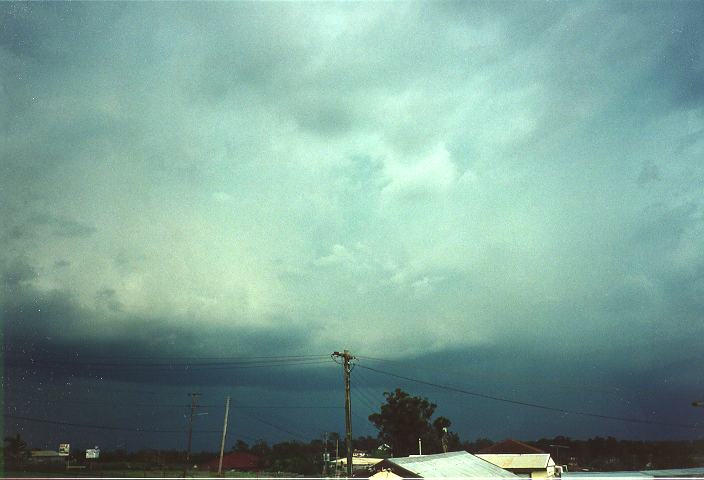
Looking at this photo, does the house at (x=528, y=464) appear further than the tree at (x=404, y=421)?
No

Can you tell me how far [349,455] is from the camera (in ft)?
169

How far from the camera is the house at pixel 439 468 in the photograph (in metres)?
44.4

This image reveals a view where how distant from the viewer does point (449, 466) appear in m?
52.6

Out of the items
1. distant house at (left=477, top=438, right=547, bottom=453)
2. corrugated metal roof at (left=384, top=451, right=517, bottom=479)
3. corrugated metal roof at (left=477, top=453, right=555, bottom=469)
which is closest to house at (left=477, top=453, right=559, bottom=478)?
corrugated metal roof at (left=477, top=453, right=555, bottom=469)

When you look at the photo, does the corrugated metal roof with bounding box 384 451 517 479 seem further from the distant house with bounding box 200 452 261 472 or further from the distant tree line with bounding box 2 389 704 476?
the distant house with bounding box 200 452 261 472

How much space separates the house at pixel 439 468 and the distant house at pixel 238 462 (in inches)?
2702

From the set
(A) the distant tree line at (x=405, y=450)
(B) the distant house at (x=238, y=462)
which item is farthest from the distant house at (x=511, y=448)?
(B) the distant house at (x=238, y=462)

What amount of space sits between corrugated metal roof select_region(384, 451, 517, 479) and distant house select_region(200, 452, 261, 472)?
2708 inches

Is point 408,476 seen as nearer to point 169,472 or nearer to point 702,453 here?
point 169,472

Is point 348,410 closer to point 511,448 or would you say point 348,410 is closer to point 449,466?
point 449,466

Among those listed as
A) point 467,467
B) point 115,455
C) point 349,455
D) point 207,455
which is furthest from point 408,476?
point 207,455

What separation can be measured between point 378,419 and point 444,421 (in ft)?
46.0

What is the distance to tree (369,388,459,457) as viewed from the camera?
115m

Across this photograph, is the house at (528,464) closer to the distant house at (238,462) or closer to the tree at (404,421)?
the tree at (404,421)
